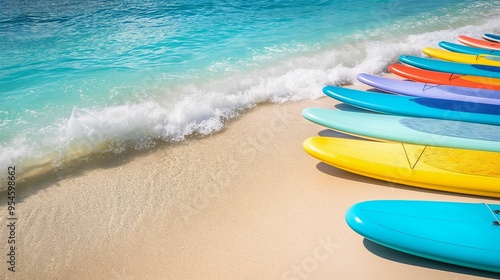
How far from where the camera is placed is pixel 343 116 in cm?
432

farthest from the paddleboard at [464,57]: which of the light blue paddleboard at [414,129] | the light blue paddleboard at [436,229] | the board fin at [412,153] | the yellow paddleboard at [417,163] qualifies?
the light blue paddleboard at [436,229]

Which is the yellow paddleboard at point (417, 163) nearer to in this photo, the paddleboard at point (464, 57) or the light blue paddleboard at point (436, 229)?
the light blue paddleboard at point (436, 229)

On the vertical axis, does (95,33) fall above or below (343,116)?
above

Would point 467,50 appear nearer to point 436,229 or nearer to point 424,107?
point 424,107

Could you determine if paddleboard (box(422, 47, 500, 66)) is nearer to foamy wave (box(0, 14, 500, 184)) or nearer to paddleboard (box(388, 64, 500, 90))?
foamy wave (box(0, 14, 500, 184))

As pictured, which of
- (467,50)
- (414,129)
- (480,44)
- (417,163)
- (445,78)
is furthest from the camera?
(480,44)

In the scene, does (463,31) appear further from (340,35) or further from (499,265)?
(499,265)

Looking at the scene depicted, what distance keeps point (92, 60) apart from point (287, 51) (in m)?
4.02

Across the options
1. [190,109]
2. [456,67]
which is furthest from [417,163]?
[456,67]

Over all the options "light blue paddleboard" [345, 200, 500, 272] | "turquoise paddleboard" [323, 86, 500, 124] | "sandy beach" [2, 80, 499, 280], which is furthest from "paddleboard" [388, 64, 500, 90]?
"light blue paddleboard" [345, 200, 500, 272]

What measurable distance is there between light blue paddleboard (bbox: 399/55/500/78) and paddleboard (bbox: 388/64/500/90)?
0.85 feet

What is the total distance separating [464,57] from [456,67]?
0.98 meters

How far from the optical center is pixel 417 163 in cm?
338

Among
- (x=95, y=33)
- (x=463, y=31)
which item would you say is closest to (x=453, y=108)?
(x=463, y=31)
